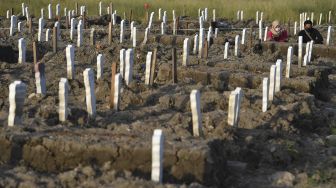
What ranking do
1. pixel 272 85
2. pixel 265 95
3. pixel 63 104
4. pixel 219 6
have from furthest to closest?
1. pixel 219 6
2. pixel 272 85
3. pixel 265 95
4. pixel 63 104

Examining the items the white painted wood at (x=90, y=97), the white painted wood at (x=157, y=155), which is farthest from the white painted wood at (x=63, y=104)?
the white painted wood at (x=157, y=155)

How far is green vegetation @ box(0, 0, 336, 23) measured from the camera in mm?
21172

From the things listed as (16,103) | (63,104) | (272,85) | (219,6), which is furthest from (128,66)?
(219,6)

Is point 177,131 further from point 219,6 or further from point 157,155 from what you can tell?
point 219,6

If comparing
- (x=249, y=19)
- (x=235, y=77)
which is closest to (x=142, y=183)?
(x=235, y=77)

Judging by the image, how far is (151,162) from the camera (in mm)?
4703

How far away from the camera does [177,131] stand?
5.64 meters

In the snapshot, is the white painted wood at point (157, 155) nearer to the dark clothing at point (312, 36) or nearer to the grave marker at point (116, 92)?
the grave marker at point (116, 92)

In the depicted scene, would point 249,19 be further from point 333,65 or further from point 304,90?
point 304,90

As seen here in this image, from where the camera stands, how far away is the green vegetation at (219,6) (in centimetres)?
2117

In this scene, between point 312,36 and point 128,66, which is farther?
point 312,36

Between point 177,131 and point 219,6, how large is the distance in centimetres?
1753

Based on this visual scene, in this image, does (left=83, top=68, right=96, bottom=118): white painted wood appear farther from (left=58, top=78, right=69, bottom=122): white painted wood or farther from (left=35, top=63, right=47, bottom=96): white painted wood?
(left=35, top=63, right=47, bottom=96): white painted wood

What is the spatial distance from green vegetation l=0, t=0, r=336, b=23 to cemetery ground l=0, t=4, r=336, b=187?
1133 centimetres
